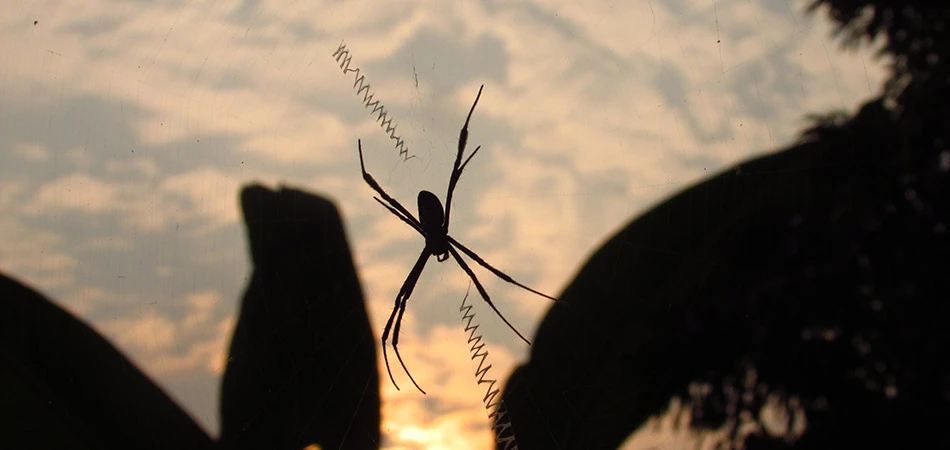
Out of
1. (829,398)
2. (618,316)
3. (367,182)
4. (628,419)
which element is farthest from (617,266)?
(829,398)

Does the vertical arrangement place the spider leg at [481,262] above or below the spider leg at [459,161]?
below

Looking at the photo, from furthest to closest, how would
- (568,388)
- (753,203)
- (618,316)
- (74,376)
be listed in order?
(618,316), (568,388), (74,376), (753,203)

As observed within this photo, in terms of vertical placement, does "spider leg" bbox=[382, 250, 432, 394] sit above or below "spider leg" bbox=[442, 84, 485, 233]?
below

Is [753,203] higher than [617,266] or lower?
higher

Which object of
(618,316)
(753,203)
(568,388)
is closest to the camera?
(753,203)

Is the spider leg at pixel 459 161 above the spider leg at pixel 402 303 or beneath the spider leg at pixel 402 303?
above

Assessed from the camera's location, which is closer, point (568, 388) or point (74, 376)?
point (74, 376)

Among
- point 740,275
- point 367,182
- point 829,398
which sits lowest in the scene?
point 829,398

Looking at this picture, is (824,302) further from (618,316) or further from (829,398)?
(618,316)
